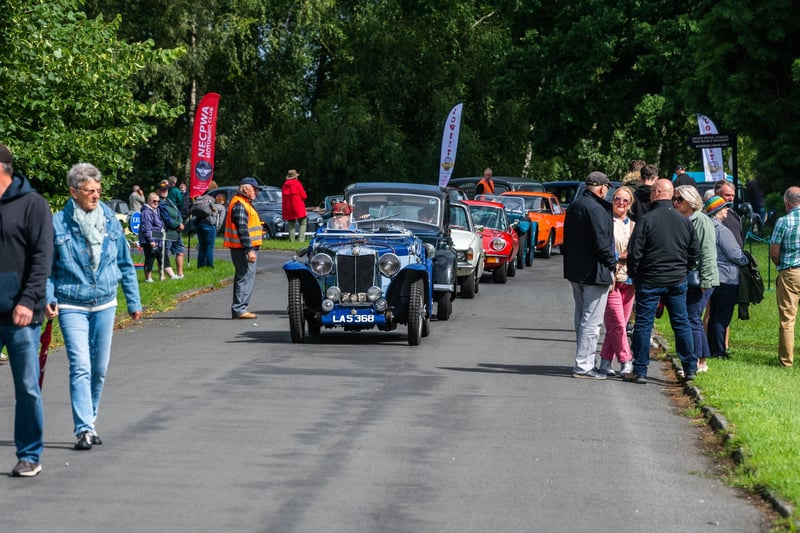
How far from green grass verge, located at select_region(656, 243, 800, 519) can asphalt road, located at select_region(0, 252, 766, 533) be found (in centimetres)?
30

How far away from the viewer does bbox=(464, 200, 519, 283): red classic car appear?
2783cm

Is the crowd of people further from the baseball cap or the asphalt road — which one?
the baseball cap

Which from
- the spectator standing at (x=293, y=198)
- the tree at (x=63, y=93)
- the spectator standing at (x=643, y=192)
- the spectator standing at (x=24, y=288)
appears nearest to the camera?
the spectator standing at (x=24, y=288)

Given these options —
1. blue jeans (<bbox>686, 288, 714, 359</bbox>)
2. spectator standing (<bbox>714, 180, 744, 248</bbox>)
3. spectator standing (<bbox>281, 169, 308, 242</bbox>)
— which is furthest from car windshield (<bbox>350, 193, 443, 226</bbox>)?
spectator standing (<bbox>281, 169, 308, 242</bbox>)

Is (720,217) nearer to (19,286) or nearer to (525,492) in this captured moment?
(525,492)

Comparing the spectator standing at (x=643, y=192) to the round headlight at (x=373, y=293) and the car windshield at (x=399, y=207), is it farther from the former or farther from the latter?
the car windshield at (x=399, y=207)

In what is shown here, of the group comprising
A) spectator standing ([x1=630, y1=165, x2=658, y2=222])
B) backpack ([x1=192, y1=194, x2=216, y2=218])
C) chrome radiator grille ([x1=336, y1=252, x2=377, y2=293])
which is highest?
spectator standing ([x1=630, y1=165, x2=658, y2=222])

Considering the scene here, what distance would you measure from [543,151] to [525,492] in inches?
1801

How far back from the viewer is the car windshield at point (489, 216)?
29016 mm

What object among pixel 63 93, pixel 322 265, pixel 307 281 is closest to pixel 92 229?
pixel 307 281

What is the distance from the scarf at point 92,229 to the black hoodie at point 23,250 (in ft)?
3.18

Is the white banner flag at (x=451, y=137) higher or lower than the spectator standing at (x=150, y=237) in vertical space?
higher

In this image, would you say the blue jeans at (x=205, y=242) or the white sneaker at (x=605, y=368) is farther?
the blue jeans at (x=205, y=242)

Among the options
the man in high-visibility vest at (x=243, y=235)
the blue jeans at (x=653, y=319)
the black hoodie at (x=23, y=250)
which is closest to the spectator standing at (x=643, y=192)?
the blue jeans at (x=653, y=319)
